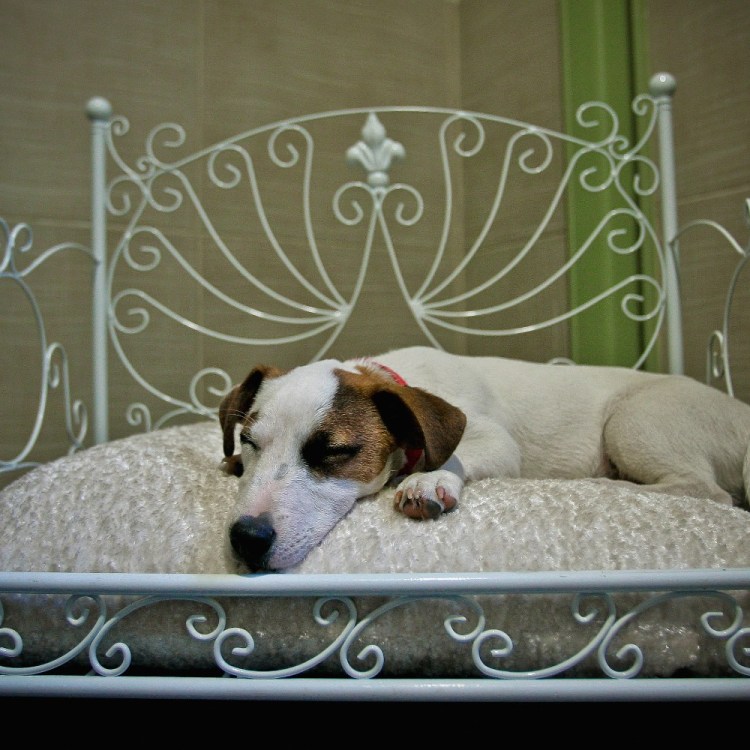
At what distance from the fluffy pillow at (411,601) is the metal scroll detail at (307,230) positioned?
1.30 meters

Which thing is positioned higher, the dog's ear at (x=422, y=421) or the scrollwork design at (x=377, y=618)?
the dog's ear at (x=422, y=421)

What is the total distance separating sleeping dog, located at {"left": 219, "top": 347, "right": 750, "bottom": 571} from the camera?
1.22m

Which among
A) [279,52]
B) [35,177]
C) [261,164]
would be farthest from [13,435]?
[279,52]

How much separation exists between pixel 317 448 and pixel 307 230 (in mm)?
1610

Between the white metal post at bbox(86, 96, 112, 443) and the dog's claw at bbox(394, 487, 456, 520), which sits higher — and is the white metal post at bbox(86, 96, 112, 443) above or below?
above

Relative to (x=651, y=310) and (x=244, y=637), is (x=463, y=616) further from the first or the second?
(x=651, y=310)

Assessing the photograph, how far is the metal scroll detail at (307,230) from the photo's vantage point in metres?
2.55

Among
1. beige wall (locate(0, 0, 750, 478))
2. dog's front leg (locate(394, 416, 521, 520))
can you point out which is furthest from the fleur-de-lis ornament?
dog's front leg (locate(394, 416, 521, 520))

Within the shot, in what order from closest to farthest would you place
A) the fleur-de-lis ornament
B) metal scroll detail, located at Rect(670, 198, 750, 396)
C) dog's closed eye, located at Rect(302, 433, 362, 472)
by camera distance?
dog's closed eye, located at Rect(302, 433, 362, 472) < metal scroll detail, located at Rect(670, 198, 750, 396) < the fleur-de-lis ornament

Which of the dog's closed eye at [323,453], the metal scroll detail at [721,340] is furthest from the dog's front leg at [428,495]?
the metal scroll detail at [721,340]

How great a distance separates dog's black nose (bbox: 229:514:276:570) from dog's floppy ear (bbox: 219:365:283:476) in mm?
398

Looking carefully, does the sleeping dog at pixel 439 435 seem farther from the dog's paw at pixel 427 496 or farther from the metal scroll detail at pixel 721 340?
the metal scroll detail at pixel 721 340

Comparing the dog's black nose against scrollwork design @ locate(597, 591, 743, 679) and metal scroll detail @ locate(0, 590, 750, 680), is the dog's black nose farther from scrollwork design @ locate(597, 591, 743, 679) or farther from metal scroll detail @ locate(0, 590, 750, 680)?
scrollwork design @ locate(597, 591, 743, 679)

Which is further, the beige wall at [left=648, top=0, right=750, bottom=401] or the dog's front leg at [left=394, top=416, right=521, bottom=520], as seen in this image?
the beige wall at [left=648, top=0, right=750, bottom=401]
